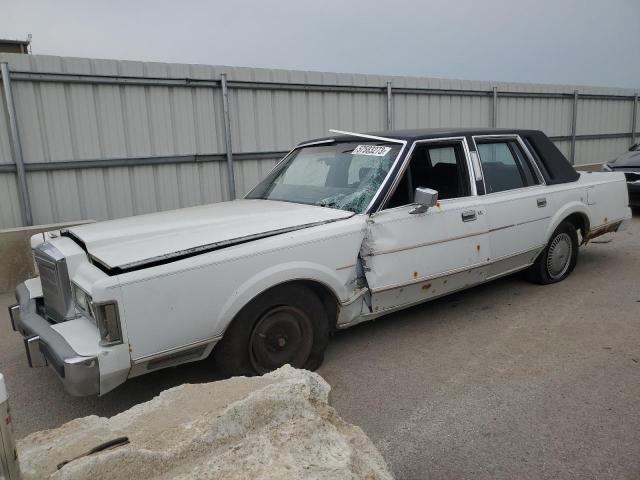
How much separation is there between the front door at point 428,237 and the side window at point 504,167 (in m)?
0.32

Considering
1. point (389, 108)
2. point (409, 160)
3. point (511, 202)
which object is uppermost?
point (389, 108)

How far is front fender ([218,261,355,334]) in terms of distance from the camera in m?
3.11

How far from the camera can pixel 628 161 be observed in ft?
34.8

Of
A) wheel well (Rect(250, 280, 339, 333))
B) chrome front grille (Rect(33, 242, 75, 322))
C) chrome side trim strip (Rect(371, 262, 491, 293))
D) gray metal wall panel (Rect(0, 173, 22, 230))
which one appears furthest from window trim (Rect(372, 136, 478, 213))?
gray metal wall panel (Rect(0, 173, 22, 230))

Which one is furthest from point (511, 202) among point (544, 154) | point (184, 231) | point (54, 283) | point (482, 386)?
point (54, 283)

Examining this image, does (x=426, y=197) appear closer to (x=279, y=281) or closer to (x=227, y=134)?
(x=279, y=281)

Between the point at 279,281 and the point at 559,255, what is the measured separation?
3.76 metres

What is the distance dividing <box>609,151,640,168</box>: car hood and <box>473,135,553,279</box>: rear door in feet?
21.7

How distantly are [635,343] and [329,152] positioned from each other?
117 inches

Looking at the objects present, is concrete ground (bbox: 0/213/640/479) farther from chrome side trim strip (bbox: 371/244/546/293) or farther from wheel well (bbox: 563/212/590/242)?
wheel well (bbox: 563/212/590/242)

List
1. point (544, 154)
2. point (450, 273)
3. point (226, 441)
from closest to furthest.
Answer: point (226, 441) → point (450, 273) → point (544, 154)

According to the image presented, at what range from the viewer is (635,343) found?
159 inches

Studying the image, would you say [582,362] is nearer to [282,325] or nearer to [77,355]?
[282,325]

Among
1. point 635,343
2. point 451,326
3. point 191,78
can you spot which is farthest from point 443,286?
point 191,78
